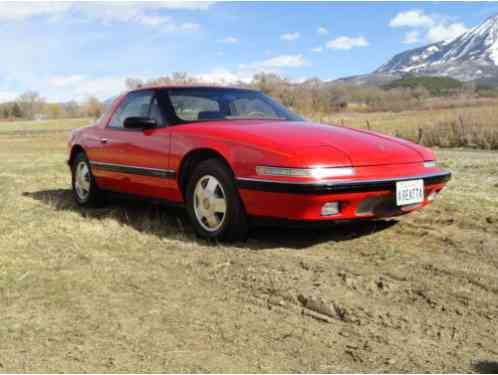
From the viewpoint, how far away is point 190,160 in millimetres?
4938

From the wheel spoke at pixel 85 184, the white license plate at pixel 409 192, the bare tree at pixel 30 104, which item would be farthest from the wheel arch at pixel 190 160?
the bare tree at pixel 30 104

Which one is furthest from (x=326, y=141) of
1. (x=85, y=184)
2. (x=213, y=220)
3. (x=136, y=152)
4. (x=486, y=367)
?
(x=85, y=184)

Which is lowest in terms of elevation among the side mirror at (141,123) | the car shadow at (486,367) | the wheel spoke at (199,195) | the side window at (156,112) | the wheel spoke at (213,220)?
the car shadow at (486,367)

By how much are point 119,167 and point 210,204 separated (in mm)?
1530

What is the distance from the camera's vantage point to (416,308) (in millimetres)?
3297

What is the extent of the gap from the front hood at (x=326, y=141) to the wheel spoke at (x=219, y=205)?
21.3 inches

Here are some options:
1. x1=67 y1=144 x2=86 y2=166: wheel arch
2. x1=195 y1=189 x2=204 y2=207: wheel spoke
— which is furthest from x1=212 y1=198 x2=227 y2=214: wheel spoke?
x1=67 y1=144 x2=86 y2=166: wheel arch

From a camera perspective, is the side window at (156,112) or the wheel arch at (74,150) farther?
the wheel arch at (74,150)

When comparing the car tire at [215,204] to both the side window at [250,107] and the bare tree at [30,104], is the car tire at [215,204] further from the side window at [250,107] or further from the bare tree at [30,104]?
the bare tree at [30,104]

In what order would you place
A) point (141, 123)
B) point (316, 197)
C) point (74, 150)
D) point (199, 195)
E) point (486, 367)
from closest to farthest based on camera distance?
point (486, 367)
point (316, 197)
point (199, 195)
point (141, 123)
point (74, 150)

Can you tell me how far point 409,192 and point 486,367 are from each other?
6.57 ft

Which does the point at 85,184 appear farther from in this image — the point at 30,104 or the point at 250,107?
the point at 30,104

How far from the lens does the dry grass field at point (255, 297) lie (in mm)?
2746

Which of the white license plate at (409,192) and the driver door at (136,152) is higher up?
the driver door at (136,152)
